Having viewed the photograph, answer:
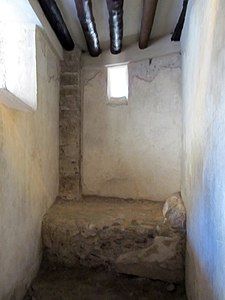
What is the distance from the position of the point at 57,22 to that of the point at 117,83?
4.67ft

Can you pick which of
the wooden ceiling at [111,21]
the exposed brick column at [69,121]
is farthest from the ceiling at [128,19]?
the exposed brick column at [69,121]

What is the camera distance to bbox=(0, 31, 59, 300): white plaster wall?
7.31 feet

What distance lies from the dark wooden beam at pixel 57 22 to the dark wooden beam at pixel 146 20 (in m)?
0.89

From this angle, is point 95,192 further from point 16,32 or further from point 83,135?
point 16,32

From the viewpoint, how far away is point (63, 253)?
123 inches

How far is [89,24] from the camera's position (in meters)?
3.20

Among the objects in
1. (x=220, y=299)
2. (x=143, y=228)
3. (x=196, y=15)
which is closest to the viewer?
(x=220, y=299)

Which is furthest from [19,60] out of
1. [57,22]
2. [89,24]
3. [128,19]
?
[128,19]

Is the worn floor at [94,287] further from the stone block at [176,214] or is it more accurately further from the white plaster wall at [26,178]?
the stone block at [176,214]

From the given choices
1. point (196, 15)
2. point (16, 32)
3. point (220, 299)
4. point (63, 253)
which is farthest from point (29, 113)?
point (220, 299)

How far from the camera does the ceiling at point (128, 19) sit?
3.02m

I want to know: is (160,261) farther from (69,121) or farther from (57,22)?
(57,22)

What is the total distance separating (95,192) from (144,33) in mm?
2291

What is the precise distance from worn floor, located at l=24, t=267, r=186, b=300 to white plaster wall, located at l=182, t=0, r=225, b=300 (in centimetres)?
47
